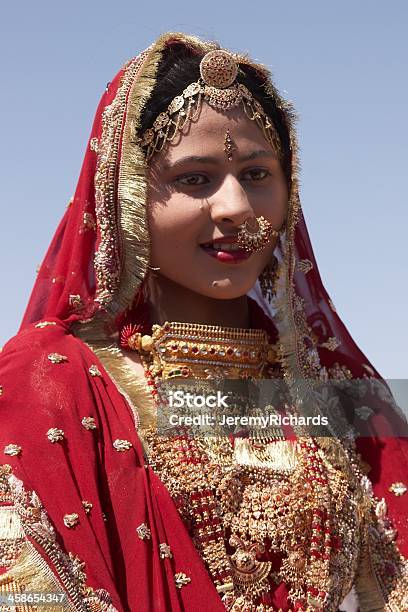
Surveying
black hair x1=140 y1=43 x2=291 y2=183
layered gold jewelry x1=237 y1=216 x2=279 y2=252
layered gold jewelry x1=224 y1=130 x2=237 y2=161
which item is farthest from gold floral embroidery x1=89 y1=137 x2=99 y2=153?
layered gold jewelry x1=237 y1=216 x2=279 y2=252

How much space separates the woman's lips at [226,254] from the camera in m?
3.23

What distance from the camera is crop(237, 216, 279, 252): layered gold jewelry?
322 cm

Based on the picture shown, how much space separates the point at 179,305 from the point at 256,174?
49 centimetres

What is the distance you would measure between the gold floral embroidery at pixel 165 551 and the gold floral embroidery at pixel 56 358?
2.00ft

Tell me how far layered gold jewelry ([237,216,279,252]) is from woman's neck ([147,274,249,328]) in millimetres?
264

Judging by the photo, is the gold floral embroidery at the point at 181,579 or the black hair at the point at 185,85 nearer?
the gold floral embroidery at the point at 181,579

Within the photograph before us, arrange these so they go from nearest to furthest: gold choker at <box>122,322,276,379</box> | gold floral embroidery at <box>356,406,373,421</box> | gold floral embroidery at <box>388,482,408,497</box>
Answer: gold choker at <box>122,322,276,379</box>, gold floral embroidery at <box>388,482,408,497</box>, gold floral embroidery at <box>356,406,373,421</box>

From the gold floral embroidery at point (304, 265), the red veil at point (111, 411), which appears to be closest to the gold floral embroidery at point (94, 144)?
the red veil at point (111, 411)

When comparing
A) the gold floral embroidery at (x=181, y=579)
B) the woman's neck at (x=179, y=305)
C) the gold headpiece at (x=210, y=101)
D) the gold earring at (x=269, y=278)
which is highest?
the gold headpiece at (x=210, y=101)

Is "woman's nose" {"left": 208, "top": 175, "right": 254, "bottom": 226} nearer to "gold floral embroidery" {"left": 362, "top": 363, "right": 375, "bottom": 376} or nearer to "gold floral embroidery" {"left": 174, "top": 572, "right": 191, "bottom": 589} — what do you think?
"gold floral embroidery" {"left": 362, "top": 363, "right": 375, "bottom": 376}

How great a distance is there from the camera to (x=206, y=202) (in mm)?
3201

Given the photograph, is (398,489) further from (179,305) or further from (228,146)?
(228,146)

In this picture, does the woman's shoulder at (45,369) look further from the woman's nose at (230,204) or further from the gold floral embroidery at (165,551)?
the woman's nose at (230,204)

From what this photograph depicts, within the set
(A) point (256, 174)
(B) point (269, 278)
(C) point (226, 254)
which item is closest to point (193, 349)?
(C) point (226, 254)
